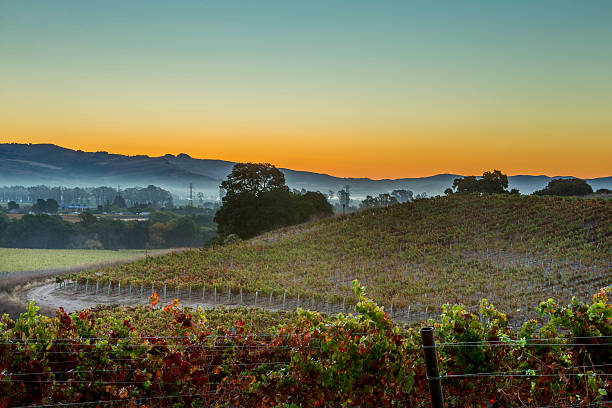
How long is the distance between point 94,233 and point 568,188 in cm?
5265

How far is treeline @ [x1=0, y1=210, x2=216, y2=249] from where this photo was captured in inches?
2115

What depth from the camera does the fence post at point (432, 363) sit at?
277 centimetres

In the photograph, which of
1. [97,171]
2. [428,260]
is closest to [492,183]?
[428,260]

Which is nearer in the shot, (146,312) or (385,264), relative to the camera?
(146,312)

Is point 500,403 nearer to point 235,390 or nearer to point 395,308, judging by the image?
point 235,390

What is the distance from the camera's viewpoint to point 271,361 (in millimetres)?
4465

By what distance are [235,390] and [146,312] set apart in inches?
436

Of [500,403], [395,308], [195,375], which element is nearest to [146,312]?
[395,308]

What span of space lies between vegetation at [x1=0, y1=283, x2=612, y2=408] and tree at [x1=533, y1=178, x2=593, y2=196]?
1695 inches

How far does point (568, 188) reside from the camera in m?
43.2

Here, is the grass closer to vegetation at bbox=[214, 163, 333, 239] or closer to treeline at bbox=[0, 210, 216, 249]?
vegetation at bbox=[214, 163, 333, 239]

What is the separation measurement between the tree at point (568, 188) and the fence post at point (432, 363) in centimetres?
4460

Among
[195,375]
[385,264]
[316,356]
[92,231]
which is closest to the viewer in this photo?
[316,356]

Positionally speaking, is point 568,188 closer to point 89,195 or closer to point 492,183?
point 492,183
